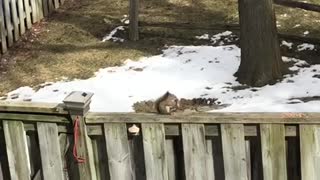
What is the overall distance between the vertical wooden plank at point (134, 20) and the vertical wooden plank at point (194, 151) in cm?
590

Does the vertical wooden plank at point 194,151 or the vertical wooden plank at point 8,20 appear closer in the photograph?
the vertical wooden plank at point 194,151

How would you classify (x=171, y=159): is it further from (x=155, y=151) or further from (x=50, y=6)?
(x=50, y=6)

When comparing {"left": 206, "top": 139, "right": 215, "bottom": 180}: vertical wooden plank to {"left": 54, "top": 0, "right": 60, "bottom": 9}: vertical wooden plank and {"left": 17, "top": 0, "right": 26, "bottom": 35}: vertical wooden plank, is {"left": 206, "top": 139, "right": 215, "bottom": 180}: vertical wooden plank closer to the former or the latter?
{"left": 17, "top": 0, "right": 26, "bottom": 35}: vertical wooden plank

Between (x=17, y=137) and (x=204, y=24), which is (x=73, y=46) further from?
(x=17, y=137)

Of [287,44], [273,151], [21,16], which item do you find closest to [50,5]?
[21,16]

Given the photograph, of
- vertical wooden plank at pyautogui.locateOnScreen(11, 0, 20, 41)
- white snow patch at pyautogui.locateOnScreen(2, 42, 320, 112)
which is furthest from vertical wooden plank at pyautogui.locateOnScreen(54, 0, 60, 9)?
white snow patch at pyautogui.locateOnScreen(2, 42, 320, 112)

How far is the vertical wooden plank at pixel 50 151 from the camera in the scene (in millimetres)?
3654

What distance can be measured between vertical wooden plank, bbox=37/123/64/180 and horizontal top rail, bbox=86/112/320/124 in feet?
0.97

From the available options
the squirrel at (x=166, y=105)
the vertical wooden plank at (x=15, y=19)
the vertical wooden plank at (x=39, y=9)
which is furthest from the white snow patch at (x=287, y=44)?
the squirrel at (x=166, y=105)

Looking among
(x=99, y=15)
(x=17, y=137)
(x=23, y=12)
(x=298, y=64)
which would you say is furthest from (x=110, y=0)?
(x=17, y=137)

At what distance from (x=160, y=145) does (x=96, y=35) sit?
21.0 ft

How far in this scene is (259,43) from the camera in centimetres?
737

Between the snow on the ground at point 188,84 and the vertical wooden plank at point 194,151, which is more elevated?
the vertical wooden plank at point 194,151

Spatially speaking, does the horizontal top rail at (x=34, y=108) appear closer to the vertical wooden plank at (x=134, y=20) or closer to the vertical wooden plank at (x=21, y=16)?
the vertical wooden plank at (x=134, y=20)
